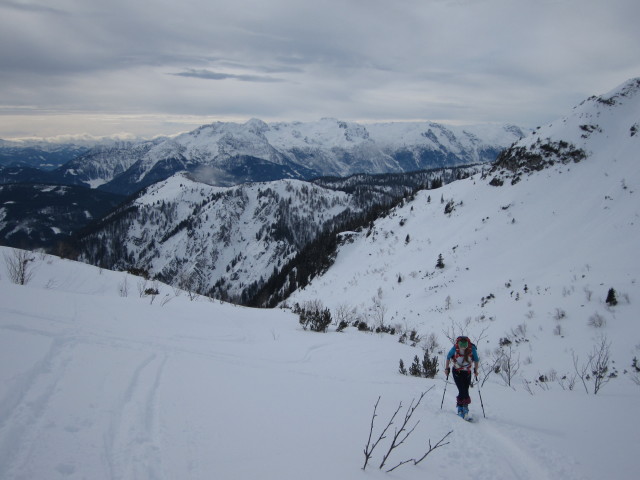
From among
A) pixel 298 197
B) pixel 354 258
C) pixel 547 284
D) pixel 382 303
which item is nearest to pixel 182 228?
pixel 298 197

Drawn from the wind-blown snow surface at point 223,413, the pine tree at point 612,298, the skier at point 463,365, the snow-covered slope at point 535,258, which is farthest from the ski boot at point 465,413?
the pine tree at point 612,298

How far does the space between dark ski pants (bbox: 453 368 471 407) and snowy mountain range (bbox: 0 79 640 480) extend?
375 mm

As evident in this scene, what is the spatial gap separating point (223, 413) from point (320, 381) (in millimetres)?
2755

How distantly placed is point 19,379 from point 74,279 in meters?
11.6

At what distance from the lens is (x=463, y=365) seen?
668cm

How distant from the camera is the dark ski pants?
619 cm

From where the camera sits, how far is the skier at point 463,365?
628 centimetres

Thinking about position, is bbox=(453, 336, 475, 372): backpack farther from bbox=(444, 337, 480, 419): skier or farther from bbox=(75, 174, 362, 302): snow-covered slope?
bbox=(75, 174, 362, 302): snow-covered slope

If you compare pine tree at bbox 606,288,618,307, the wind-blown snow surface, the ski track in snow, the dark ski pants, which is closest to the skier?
the dark ski pants

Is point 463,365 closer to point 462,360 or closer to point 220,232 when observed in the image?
point 462,360

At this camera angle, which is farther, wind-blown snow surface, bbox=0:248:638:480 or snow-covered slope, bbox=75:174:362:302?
snow-covered slope, bbox=75:174:362:302

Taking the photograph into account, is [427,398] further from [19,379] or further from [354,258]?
[354,258]

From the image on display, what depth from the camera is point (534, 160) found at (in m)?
29.8

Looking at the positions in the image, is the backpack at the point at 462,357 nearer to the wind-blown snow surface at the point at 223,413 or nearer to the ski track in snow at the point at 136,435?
the wind-blown snow surface at the point at 223,413
